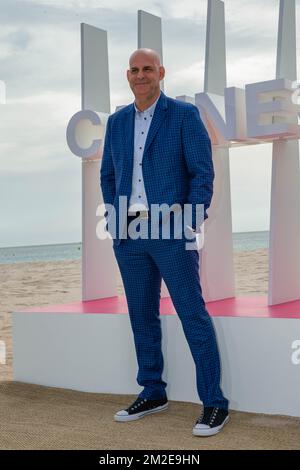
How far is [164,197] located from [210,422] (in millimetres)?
1061

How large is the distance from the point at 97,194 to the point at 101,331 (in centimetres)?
117

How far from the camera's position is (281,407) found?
141 inches

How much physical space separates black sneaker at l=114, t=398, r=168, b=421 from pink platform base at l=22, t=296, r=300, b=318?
0.53m

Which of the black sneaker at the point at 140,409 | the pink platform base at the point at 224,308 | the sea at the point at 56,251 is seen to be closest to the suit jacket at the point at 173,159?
the pink platform base at the point at 224,308

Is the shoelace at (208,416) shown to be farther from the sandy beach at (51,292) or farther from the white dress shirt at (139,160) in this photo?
the sandy beach at (51,292)

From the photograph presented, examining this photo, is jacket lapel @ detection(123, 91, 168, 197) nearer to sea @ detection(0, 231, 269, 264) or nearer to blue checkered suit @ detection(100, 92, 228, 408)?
blue checkered suit @ detection(100, 92, 228, 408)

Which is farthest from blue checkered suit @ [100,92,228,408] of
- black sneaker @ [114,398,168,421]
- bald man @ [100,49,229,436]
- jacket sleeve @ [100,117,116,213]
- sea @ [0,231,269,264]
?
sea @ [0,231,269,264]

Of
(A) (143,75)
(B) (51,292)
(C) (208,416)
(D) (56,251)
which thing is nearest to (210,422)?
(C) (208,416)

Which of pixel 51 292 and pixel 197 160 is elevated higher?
pixel 197 160

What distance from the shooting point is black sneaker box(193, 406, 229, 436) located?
10.8 ft

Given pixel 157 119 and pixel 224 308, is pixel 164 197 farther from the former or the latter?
pixel 224 308

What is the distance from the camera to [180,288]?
11.0 ft
